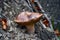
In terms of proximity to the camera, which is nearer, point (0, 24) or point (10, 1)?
point (0, 24)

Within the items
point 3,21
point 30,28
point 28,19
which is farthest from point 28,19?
point 3,21

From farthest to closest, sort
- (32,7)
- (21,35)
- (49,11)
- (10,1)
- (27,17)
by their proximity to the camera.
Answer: (49,11)
(32,7)
(10,1)
(21,35)
(27,17)

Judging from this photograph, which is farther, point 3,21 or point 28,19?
point 3,21

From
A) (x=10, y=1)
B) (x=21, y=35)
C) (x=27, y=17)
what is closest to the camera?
(x=27, y=17)

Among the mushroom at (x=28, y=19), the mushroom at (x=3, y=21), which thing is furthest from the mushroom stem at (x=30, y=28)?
the mushroom at (x=3, y=21)

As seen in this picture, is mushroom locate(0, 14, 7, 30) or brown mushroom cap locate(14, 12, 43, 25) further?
mushroom locate(0, 14, 7, 30)

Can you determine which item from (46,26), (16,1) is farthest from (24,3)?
(46,26)

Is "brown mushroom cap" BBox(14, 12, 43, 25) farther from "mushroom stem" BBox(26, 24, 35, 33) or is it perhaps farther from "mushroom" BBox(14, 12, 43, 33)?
"mushroom stem" BBox(26, 24, 35, 33)

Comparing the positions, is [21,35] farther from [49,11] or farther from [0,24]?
[49,11]

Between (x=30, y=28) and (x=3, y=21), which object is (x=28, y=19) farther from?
(x=3, y=21)

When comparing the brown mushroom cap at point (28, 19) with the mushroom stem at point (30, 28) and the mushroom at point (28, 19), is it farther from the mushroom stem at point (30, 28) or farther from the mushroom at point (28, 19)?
the mushroom stem at point (30, 28)

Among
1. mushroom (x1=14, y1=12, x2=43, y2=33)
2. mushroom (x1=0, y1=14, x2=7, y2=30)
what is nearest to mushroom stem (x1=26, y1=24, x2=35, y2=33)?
mushroom (x1=14, y1=12, x2=43, y2=33)
